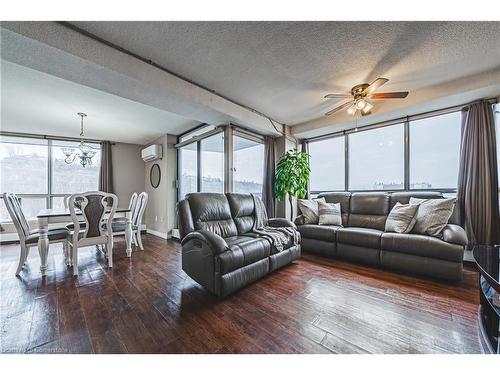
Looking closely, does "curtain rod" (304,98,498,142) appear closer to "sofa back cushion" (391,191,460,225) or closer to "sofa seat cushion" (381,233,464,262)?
"sofa back cushion" (391,191,460,225)

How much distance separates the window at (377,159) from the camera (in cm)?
363

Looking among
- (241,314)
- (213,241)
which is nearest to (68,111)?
(213,241)

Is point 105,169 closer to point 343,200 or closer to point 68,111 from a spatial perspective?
point 68,111

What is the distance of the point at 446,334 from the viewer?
4.74 ft

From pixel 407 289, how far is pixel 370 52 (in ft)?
8.23

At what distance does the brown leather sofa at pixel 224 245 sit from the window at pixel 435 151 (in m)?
2.43

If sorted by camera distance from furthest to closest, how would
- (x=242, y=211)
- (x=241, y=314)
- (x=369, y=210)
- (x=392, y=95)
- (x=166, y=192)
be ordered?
(x=166, y=192), (x=369, y=210), (x=242, y=211), (x=392, y=95), (x=241, y=314)

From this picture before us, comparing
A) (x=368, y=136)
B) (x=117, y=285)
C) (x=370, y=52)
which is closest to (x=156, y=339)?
(x=117, y=285)

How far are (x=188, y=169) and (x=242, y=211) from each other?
2500 millimetres

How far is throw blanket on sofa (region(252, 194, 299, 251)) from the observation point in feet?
8.46

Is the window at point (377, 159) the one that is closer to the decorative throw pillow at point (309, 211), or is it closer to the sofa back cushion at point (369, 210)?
the sofa back cushion at point (369, 210)

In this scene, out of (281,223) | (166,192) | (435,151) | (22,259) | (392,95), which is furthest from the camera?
(166,192)

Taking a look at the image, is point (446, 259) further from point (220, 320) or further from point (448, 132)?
point (220, 320)

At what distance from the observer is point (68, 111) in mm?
3531
